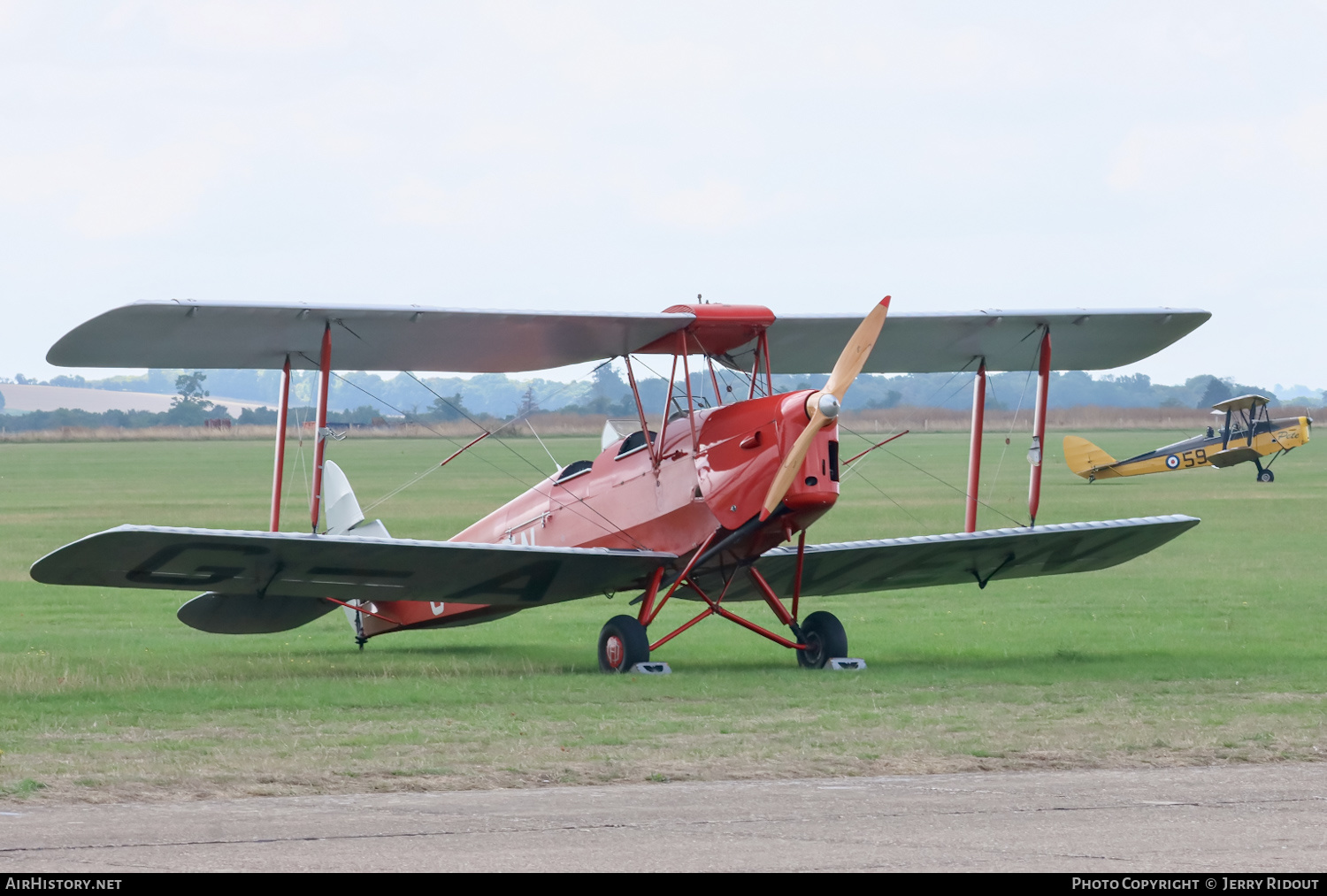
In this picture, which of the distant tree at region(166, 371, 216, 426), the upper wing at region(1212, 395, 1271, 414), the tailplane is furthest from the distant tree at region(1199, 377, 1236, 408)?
the tailplane

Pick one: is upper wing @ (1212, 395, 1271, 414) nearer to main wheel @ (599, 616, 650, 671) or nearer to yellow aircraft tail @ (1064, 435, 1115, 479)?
yellow aircraft tail @ (1064, 435, 1115, 479)

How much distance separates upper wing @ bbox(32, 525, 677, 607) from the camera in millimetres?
10867

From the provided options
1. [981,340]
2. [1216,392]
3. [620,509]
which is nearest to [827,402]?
[620,509]

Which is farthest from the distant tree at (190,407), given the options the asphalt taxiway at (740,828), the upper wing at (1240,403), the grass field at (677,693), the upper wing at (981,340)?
the asphalt taxiway at (740,828)

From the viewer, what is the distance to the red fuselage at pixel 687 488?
1152 cm

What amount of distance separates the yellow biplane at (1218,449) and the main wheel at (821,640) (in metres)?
36.6

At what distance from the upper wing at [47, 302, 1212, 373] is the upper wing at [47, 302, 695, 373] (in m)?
0.01

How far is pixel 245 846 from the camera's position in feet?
19.8

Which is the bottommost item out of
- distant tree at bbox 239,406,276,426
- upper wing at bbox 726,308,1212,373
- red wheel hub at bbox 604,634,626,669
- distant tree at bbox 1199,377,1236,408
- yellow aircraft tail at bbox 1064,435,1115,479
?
red wheel hub at bbox 604,634,626,669

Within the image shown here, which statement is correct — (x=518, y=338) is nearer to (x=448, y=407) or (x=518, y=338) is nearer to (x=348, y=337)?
(x=448, y=407)

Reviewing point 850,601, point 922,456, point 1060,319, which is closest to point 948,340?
point 1060,319

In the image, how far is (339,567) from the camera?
11.8 m

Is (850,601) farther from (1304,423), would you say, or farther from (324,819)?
(1304,423)

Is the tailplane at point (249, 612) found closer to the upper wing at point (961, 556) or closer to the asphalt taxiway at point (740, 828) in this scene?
the upper wing at point (961, 556)
